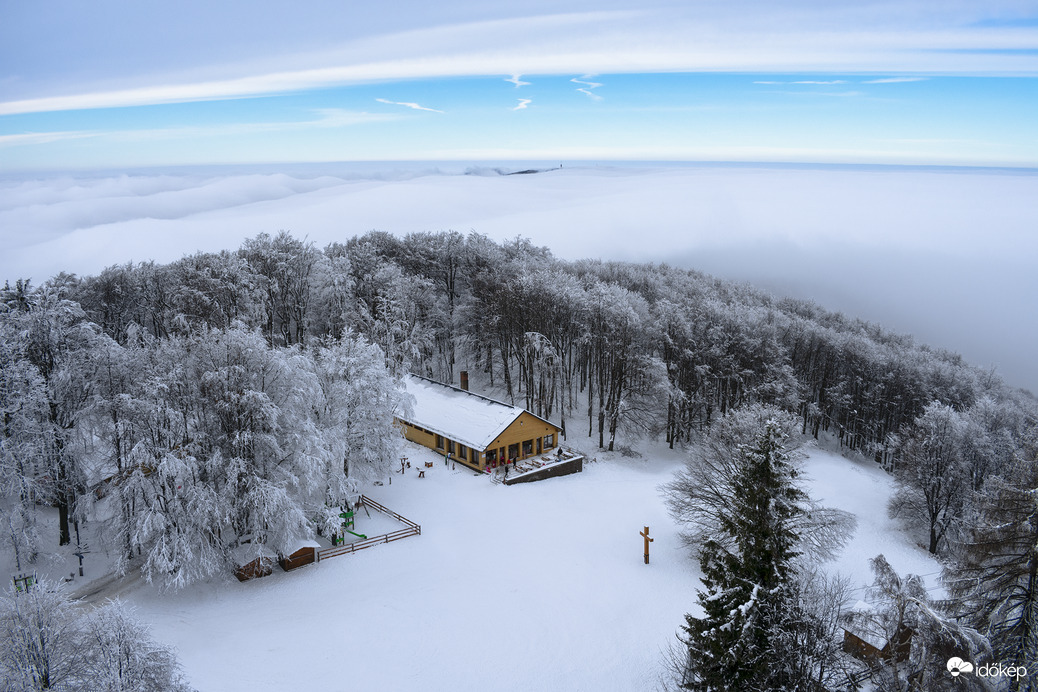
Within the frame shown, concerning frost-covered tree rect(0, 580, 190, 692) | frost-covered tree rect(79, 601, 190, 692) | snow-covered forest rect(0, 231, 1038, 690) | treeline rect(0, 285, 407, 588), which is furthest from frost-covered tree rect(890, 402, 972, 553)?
frost-covered tree rect(0, 580, 190, 692)

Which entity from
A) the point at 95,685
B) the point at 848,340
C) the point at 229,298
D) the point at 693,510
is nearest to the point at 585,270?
the point at 848,340

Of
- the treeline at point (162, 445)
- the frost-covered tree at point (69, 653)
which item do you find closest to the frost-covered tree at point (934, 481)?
the treeline at point (162, 445)

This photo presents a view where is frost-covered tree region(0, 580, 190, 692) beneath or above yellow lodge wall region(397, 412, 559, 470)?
above

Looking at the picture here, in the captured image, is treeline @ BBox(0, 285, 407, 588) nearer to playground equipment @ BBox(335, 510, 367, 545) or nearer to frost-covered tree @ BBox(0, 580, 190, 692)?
playground equipment @ BBox(335, 510, 367, 545)

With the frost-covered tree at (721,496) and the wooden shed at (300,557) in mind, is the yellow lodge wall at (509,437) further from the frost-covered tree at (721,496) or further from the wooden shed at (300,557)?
the wooden shed at (300,557)

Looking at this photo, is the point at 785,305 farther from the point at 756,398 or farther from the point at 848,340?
the point at 756,398

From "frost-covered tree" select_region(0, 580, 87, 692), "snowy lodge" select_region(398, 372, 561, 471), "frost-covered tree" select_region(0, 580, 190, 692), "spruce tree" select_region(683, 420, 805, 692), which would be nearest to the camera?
"frost-covered tree" select_region(0, 580, 87, 692)

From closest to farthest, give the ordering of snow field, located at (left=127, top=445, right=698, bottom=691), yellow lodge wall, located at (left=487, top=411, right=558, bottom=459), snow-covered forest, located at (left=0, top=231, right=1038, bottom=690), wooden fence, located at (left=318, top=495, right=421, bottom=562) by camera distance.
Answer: snow field, located at (left=127, top=445, right=698, bottom=691) < snow-covered forest, located at (left=0, top=231, right=1038, bottom=690) < wooden fence, located at (left=318, top=495, right=421, bottom=562) < yellow lodge wall, located at (left=487, top=411, right=558, bottom=459)
